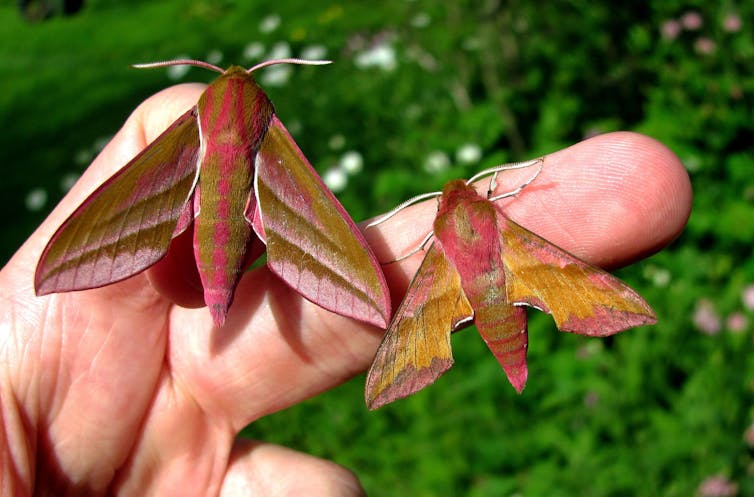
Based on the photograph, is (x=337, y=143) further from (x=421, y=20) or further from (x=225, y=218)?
(x=225, y=218)

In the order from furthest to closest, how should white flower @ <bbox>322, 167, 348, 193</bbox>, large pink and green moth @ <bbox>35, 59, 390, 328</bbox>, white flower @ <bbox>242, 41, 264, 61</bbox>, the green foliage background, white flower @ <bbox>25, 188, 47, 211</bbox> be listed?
white flower @ <bbox>25, 188, 47, 211</bbox> < white flower @ <bbox>242, 41, 264, 61</bbox> < white flower @ <bbox>322, 167, 348, 193</bbox> < the green foliage background < large pink and green moth @ <bbox>35, 59, 390, 328</bbox>

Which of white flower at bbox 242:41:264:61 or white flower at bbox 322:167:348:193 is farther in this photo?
white flower at bbox 242:41:264:61

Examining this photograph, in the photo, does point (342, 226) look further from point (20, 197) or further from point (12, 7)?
point (12, 7)

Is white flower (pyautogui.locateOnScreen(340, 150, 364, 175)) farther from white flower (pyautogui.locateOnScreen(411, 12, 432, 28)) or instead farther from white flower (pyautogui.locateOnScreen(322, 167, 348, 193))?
white flower (pyautogui.locateOnScreen(411, 12, 432, 28))

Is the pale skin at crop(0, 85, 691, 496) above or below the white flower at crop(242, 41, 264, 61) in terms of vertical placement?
above

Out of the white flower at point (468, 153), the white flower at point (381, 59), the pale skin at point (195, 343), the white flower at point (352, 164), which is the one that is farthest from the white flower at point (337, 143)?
the pale skin at point (195, 343)

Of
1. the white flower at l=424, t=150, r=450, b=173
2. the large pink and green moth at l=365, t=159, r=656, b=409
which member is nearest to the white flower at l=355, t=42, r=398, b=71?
the white flower at l=424, t=150, r=450, b=173

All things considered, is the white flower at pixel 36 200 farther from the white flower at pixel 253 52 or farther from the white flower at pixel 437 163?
the white flower at pixel 437 163
